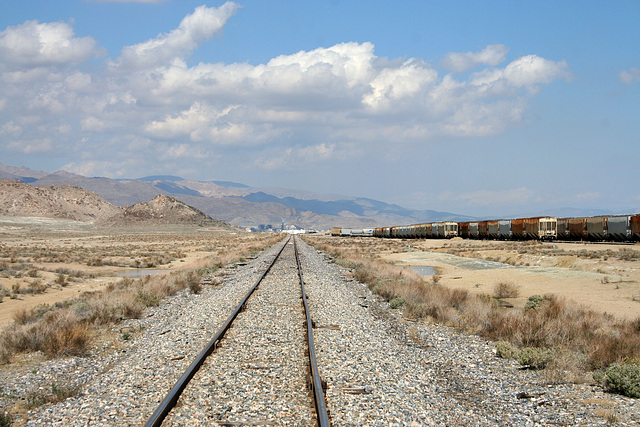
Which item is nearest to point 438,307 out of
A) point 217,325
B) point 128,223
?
point 217,325

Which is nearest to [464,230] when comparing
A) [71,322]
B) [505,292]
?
[505,292]

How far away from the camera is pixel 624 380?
7.29 meters

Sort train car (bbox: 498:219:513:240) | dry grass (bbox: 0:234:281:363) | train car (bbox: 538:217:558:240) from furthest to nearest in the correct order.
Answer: train car (bbox: 498:219:513:240) < train car (bbox: 538:217:558:240) < dry grass (bbox: 0:234:281:363)

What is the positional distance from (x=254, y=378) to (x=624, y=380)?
554 centimetres

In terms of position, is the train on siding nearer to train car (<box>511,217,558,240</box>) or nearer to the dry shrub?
train car (<box>511,217,558,240</box>)

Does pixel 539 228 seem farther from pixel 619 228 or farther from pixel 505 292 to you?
pixel 505 292

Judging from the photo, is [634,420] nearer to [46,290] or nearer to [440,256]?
[46,290]

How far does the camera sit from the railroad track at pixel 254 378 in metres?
6.30

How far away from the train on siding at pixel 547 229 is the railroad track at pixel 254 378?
47439 millimetres

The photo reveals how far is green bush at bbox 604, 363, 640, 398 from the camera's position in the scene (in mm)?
7203

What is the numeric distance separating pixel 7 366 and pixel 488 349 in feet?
30.2

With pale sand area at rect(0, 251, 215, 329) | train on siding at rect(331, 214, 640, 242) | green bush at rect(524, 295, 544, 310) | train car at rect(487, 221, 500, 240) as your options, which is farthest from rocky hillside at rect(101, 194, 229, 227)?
green bush at rect(524, 295, 544, 310)

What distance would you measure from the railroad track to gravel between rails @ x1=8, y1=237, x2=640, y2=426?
0.18m

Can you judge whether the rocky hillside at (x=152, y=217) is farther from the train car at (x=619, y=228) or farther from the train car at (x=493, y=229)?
the train car at (x=619, y=228)
